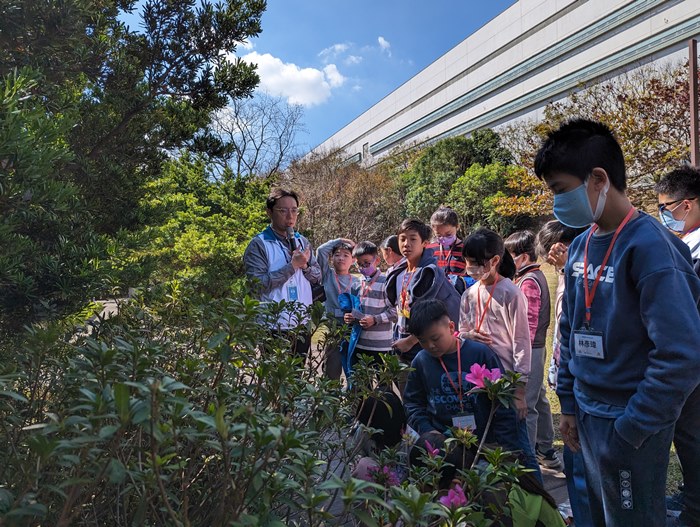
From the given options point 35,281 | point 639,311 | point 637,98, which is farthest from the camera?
point 637,98

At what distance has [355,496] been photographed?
90 cm

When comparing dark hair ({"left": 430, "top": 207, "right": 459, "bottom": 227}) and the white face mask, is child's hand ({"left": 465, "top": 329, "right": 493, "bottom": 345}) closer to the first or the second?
the white face mask

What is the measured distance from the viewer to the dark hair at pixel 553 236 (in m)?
3.52

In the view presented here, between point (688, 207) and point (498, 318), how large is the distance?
1302 millimetres

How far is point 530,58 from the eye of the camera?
23.3 meters

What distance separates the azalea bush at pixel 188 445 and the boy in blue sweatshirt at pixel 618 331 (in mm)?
535

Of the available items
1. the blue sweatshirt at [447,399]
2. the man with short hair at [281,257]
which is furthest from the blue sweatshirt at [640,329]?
the man with short hair at [281,257]

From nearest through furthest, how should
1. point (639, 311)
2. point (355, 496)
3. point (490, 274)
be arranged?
point (355, 496) → point (639, 311) → point (490, 274)

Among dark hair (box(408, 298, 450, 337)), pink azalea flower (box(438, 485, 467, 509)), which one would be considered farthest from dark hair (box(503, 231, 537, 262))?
pink azalea flower (box(438, 485, 467, 509))

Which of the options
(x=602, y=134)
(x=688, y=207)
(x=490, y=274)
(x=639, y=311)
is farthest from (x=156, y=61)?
(x=688, y=207)

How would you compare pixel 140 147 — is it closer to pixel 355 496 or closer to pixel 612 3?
pixel 355 496

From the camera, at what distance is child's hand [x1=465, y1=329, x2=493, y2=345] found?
3.09 meters

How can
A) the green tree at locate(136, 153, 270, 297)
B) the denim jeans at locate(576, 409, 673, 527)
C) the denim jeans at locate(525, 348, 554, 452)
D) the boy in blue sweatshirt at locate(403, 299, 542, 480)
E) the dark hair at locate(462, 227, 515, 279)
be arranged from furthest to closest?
the green tree at locate(136, 153, 270, 297) < the denim jeans at locate(525, 348, 554, 452) < the dark hair at locate(462, 227, 515, 279) < the boy in blue sweatshirt at locate(403, 299, 542, 480) < the denim jeans at locate(576, 409, 673, 527)

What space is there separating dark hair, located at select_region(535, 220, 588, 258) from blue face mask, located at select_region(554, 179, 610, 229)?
1727 millimetres
